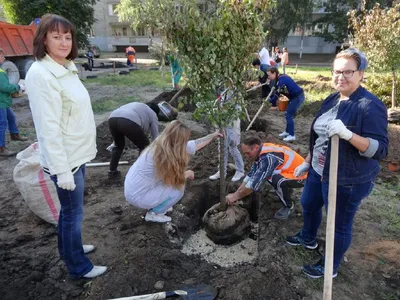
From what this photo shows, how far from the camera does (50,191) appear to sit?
314 centimetres

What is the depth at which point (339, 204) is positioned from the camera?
229 centimetres

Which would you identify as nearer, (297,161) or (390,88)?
(297,161)

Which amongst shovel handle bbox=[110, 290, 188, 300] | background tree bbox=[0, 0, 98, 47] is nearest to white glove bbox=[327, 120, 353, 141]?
shovel handle bbox=[110, 290, 188, 300]

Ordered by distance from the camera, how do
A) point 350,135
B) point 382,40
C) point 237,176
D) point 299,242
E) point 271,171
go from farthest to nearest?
1. point 382,40
2. point 237,176
3. point 271,171
4. point 299,242
5. point 350,135

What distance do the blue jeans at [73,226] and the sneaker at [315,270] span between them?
193 cm

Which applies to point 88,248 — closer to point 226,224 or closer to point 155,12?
point 226,224

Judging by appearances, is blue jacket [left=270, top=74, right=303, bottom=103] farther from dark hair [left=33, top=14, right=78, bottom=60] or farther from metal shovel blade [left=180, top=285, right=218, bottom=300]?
dark hair [left=33, top=14, right=78, bottom=60]

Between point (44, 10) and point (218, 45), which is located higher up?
point (44, 10)

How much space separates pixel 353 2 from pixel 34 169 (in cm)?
3127

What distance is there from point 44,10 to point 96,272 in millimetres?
21893

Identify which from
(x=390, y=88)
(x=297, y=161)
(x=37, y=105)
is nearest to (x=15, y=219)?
(x=37, y=105)

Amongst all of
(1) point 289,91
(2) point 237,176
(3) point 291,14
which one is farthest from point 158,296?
(3) point 291,14

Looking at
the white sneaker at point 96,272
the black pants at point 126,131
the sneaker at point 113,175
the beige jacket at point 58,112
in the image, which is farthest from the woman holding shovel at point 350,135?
the sneaker at point 113,175

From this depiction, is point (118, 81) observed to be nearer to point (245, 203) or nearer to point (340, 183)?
point (245, 203)
